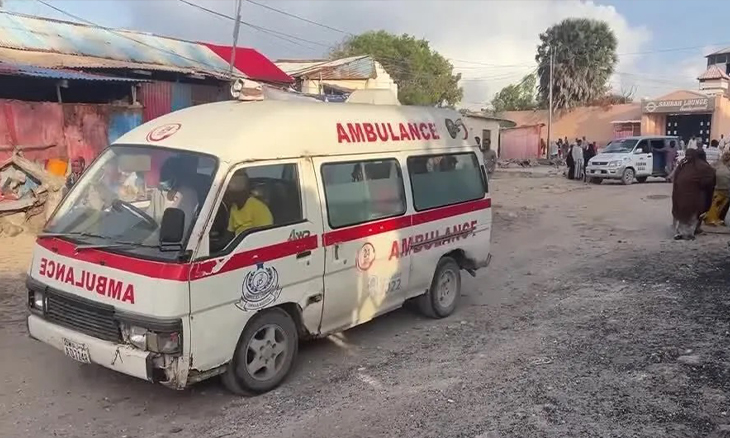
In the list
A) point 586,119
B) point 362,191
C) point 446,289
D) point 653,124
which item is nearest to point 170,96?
point 446,289

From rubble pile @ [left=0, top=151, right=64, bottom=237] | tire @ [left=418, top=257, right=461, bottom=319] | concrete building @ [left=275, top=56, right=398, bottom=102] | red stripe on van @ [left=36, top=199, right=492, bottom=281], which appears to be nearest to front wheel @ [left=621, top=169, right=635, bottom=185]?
concrete building @ [left=275, top=56, right=398, bottom=102]

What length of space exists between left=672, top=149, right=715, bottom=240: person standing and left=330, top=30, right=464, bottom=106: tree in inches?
1483

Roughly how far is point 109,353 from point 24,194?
8.75 meters

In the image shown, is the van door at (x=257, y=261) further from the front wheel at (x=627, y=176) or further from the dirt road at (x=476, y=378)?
the front wheel at (x=627, y=176)

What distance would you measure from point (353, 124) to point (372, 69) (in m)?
27.7

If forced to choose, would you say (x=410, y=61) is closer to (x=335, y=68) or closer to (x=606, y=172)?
(x=335, y=68)

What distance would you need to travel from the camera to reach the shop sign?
3719 centimetres

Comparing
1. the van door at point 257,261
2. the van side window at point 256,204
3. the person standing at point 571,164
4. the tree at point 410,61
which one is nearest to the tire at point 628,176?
the person standing at point 571,164

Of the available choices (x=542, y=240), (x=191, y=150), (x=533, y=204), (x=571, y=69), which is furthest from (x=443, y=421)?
(x=571, y=69)

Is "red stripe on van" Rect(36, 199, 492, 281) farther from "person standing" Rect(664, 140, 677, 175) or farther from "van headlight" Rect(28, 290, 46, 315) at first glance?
"person standing" Rect(664, 140, 677, 175)

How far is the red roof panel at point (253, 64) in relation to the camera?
21.6 meters

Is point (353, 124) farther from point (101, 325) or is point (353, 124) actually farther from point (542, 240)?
point (542, 240)

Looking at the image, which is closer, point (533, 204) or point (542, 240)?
point (542, 240)

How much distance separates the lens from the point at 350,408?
15.7 feet
